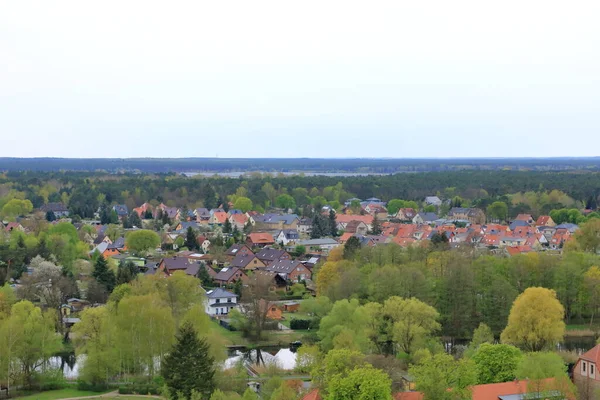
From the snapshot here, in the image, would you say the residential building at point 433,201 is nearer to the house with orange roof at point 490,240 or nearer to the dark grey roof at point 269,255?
the house with orange roof at point 490,240

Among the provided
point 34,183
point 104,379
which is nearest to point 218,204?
point 34,183

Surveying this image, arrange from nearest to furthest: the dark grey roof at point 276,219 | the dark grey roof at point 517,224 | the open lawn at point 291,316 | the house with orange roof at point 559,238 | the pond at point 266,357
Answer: the pond at point 266,357
the open lawn at point 291,316
the house with orange roof at point 559,238
the dark grey roof at point 517,224
the dark grey roof at point 276,219

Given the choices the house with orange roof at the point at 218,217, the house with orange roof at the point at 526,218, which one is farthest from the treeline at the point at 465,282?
the house with orange roof at the point at 218,217

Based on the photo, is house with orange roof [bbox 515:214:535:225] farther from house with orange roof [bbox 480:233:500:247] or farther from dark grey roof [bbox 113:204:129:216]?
dark grey roof [bbox 113:204:129:216]

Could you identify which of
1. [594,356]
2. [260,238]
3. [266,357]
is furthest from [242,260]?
[594,356]

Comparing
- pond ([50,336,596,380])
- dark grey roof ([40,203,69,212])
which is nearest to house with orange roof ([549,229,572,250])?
pond ([50,336,596,380])

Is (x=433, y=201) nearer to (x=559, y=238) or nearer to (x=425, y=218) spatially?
(x=425, y=218)
